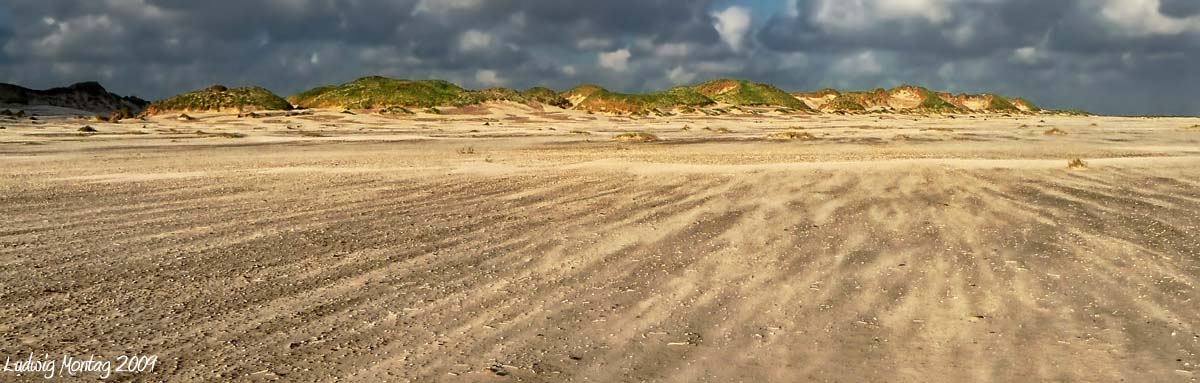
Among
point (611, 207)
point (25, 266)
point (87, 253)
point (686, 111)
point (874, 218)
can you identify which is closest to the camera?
point (25, 266)

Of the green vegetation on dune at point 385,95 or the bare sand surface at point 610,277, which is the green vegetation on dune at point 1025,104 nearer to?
the green vegetation on dune at point 385,95

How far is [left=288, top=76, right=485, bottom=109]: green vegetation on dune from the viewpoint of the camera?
76.1m

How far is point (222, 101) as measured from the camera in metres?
65.0

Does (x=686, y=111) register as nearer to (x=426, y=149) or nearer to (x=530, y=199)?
(x=426, y=149)

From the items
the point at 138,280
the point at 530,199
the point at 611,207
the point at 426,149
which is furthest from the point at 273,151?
the point at 138,280

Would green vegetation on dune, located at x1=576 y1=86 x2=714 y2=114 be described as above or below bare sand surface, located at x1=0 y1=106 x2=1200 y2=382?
above

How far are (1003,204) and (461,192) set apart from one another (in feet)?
31.6

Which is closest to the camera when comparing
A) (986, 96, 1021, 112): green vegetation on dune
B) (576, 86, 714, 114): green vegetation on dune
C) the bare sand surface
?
the bare sand surface

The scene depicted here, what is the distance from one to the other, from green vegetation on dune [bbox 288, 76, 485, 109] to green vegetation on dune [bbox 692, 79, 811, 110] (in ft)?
Answer: 124

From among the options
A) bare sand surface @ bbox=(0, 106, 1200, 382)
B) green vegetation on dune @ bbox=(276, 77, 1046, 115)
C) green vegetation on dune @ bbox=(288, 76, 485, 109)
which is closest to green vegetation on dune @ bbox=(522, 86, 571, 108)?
green vegetation on dune @ bbox=(276, 77, 1046, 115)

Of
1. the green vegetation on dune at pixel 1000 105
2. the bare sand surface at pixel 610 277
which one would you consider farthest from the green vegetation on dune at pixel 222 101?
the green vegetation on dune at pixel 1000 105

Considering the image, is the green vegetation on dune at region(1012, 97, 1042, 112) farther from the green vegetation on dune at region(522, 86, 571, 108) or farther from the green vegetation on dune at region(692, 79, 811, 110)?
the green vegetation on dune at region(522, 86, 571, 108)

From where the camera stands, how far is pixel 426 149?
28.2 meters

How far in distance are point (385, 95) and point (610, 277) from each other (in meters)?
74.0
